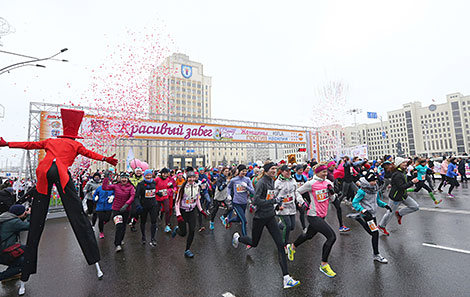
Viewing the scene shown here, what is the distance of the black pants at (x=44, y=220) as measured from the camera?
3705mm

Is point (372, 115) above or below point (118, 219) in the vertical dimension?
above

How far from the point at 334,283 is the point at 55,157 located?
4.89 meters

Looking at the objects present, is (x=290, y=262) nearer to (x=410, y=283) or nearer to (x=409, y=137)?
(x=410, y=283)

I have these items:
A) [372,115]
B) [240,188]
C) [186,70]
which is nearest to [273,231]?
[240,188]

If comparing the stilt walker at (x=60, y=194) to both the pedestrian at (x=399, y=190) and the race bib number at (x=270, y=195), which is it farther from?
the pedestrian at (x=399, y=190)

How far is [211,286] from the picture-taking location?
370 centimetres

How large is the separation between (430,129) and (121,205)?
136 metres

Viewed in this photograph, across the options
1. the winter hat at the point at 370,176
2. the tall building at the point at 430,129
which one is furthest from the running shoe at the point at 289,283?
the tall building at the point at 430,129

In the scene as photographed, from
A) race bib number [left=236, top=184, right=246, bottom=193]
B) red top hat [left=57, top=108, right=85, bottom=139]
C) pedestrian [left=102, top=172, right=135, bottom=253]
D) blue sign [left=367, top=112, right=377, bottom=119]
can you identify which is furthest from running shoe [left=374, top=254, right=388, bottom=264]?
blue sign [left=367, top=112, right=377, bottom=119]

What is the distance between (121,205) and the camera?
5.84 m

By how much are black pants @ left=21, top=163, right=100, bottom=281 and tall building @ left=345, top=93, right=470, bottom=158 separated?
334 ft

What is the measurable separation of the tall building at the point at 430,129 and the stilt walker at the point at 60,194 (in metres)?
102

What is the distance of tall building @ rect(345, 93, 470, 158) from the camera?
3829 inches

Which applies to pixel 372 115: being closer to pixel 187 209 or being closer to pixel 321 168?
pixel 321 168
